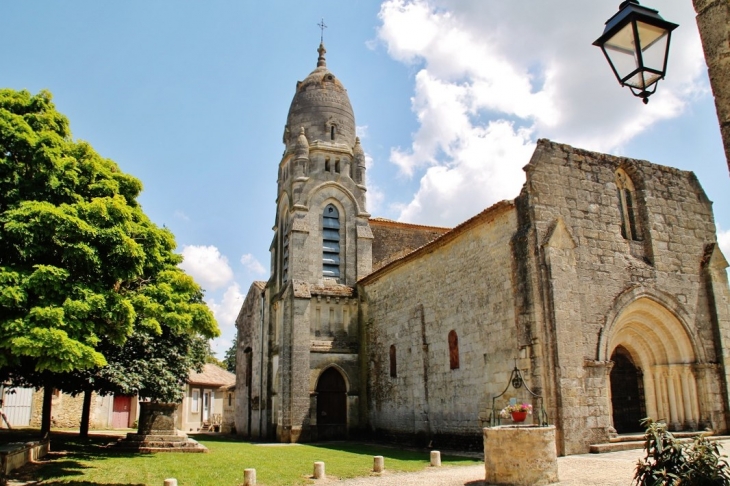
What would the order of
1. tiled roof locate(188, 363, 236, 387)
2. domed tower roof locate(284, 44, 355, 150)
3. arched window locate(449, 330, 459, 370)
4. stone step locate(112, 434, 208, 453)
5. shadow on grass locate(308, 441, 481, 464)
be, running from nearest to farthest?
shadow on grass locate(308, 441, 481, 464), stone step locate(112, 434, 208, 453), arched window locate(449, 330, 459, 370), domed tower roof locate(284, 44, 355, 150), tiled roof locate(188, 363, 236, 387)

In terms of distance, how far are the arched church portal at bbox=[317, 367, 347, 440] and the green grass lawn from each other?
548cm

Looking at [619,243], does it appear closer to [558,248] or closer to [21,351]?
[558,248]

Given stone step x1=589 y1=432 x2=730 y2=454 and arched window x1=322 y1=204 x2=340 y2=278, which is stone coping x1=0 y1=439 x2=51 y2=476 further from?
arched window x1=322 y1=204 x2=340 y2=278

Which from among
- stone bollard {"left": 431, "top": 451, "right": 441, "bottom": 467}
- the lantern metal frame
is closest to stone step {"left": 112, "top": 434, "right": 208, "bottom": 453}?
stone bollard {"left": 431, "top": 451, "right": 441, "bottom": 467}

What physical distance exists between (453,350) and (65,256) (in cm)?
1245

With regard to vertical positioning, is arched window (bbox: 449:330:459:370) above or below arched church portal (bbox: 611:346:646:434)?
above

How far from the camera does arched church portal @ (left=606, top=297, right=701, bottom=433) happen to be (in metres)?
16.4

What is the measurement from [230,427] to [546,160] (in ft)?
80.8

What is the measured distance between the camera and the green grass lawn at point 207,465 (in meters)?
12.3

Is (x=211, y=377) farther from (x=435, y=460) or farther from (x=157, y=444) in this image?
(x=435, y=460)

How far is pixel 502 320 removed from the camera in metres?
16.5

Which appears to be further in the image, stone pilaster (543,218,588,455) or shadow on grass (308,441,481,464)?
shadow on grass (308,441,481,464)

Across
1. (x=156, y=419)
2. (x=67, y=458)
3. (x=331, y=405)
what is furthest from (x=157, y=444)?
(x=331, y=405)

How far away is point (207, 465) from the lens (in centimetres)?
1461
